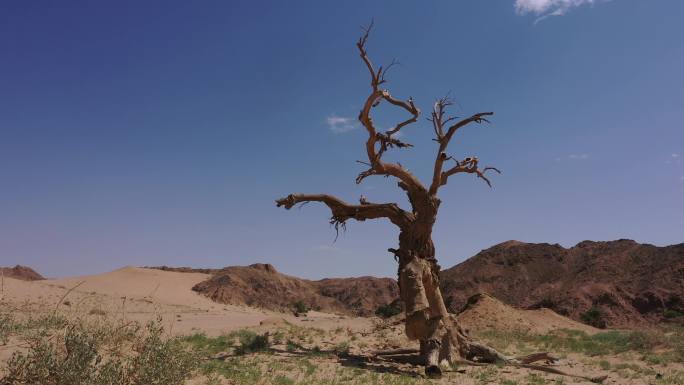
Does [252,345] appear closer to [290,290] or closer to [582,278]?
[582,278]

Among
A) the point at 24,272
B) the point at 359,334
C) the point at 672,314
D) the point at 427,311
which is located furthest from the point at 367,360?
the point at 24,272

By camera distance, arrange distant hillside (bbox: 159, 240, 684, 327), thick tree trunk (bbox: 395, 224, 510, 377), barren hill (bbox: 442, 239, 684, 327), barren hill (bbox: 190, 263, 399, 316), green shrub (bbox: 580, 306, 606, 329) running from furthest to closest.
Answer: barren hill (bbox: 190, 263, 399, 316) < distant hillside (bbox: 159, 240, 684, 327) < barren hill (bbox: 442, 239, 684, 327) < green shrub (bbox: 580, 306, 606, 329) < thick tree trunk (bbox: 395, 224, 510, 377)

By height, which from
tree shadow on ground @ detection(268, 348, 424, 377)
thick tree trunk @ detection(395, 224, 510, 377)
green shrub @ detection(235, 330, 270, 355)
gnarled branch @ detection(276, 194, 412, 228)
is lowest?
tree shadow on ground @ detection(268, 348, 424, 377)

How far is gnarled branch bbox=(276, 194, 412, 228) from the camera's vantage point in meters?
12.2

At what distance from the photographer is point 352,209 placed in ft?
40.5

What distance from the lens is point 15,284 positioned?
28.6m

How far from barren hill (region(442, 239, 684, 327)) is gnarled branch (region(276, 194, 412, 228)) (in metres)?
27.8

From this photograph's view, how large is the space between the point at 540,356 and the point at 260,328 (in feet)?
28.3

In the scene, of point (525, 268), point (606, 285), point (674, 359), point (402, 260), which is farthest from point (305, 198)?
point (525, 268)

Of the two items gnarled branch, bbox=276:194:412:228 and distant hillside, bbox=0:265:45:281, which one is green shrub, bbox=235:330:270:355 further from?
distant hillside, bbox=0:265:45:281

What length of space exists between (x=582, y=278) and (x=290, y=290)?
2754 cm

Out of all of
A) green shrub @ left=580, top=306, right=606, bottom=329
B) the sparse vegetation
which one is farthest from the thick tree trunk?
the sparse vegetation

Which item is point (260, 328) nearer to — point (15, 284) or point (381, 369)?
point (381, 369)

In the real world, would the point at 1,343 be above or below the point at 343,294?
below
